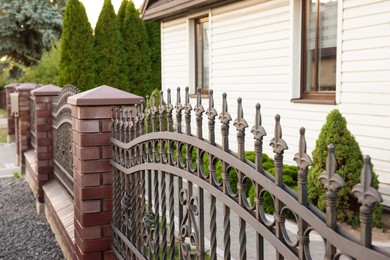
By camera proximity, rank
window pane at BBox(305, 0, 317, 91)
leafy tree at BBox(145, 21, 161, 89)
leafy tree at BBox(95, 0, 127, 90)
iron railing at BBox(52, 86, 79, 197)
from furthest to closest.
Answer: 1. leafy tree at BBox(145, 21, 161, 89)
2. leafy tree at BBox(95, 0, 127, 90)
3. window pane at BBox(305, 0, 317, 91)
4. iron railing at BBox(52, 86, 79, 197)

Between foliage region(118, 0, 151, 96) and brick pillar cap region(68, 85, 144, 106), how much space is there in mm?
12854

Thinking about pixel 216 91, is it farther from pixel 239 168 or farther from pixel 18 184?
pixel 239 168

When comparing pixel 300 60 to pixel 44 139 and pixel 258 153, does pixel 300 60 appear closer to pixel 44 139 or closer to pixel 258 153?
pixel 44 139

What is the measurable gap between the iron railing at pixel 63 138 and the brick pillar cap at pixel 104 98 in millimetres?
1368

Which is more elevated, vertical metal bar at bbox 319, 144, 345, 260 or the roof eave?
→ the roof eave

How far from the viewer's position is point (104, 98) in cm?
353

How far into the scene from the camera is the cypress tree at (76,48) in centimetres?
1547

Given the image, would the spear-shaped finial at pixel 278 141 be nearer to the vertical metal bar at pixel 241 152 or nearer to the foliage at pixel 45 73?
the vertical metal bar at pixel 241 152

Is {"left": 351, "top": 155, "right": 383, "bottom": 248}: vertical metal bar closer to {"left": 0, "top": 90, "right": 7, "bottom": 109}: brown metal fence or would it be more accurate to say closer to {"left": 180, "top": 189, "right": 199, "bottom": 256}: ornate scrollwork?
{"left": 180, "top": 189, "right": 199, "bottom": 256}: ornate scrollwork

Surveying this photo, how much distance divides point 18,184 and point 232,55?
15.3ft

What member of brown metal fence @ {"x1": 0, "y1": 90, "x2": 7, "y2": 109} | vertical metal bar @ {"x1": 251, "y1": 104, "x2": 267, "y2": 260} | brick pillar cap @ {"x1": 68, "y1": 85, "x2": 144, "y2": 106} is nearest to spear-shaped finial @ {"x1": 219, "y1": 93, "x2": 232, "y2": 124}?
vertical metal bar @ {"x1": 251, "y1": 104, "x2": 267, "y2": 260}

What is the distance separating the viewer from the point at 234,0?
8523 millimetres

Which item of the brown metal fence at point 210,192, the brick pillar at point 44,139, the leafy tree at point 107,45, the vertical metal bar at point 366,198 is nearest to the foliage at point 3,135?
the leafy tree at point 107,45

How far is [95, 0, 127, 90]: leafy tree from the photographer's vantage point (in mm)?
15922
